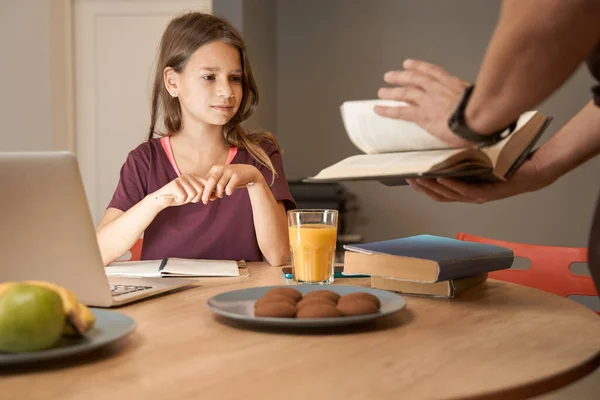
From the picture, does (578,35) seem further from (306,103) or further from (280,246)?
(306,103)

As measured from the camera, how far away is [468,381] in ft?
2.39

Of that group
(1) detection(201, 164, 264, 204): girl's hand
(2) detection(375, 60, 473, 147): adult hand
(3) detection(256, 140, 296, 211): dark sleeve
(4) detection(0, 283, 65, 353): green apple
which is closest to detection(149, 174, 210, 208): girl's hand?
(1) detection(201, 164, 264, 204): girl's hand

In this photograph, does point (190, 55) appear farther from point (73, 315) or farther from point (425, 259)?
point (73, 315)

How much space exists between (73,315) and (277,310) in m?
0.26

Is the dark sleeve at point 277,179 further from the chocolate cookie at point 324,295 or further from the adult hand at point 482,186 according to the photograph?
the chocolate cookie at point 324,295

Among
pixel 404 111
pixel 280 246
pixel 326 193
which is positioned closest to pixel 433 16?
pixel 326 193

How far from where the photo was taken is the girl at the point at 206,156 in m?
2.00

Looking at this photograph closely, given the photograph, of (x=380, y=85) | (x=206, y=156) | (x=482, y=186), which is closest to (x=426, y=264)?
(x=482, y=186)

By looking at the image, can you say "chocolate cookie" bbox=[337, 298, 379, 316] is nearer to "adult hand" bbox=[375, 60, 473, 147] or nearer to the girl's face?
"adult hand" bbox=[375, 60, 473, 147]

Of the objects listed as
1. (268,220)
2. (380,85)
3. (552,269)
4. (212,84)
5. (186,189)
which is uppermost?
(380,85)

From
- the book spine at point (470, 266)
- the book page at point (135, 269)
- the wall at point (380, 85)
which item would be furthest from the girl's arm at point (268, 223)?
the wall at point (380, 85)

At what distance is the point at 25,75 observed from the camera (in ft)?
13.3

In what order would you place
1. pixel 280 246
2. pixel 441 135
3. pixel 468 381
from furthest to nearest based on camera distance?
pixel 280 246 → pixel 441 135 → pixel 468 381

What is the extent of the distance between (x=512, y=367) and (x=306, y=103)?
3802 mm
